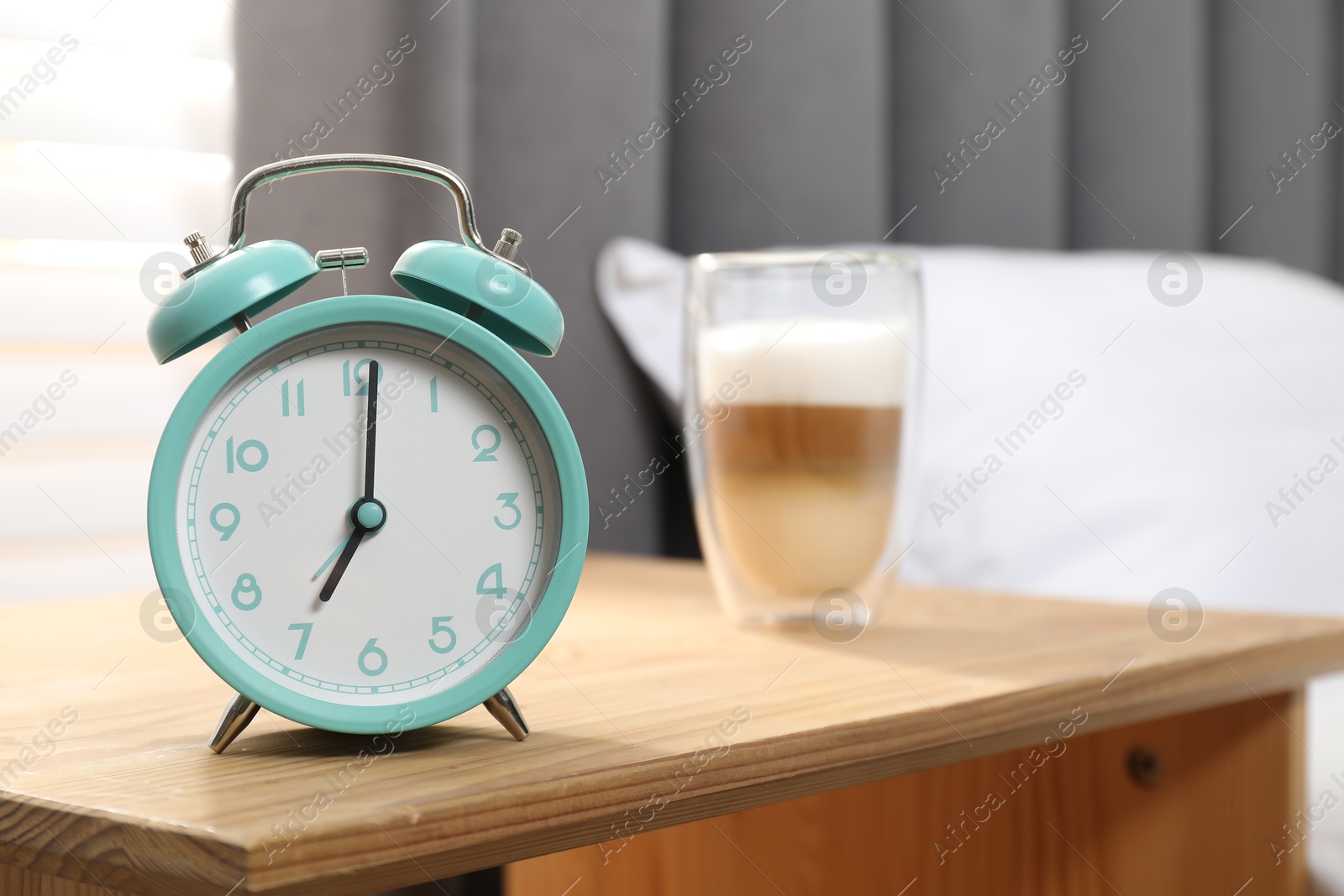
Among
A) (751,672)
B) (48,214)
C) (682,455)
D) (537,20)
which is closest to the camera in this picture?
(751,672)

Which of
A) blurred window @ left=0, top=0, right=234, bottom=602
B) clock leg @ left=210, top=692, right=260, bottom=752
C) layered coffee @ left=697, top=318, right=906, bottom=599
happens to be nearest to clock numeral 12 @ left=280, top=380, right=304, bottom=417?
clock leg @ left=210, top=692, right=260, bottom=752

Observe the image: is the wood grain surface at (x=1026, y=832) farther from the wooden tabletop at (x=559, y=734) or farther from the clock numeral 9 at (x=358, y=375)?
the clock numeral 9 at (x=358, y=375)

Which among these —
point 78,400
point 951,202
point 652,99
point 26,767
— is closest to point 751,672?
point 26,767

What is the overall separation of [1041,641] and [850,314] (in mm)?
250

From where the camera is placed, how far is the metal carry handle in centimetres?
Result: 46

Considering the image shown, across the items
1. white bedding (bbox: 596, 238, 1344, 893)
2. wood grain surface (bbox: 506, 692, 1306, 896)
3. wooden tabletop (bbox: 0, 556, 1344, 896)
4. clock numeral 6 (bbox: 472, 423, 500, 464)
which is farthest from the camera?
white bedding (bbox: 596, 238, 1344, 893)

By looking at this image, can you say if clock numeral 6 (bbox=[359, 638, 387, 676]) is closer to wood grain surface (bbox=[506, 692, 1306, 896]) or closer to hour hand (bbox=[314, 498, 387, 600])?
hour hand (bbox=[314, 498, 387, 600])

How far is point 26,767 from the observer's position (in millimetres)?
418

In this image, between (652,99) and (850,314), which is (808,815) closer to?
(850,314)

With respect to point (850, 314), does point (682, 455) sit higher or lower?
higher

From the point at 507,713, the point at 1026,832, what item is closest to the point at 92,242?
the point at 507,713

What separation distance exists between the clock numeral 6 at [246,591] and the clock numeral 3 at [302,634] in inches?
0.7

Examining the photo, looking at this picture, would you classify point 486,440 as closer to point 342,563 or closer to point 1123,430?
point 342,563

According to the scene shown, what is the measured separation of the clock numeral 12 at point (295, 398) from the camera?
1.48 ft
